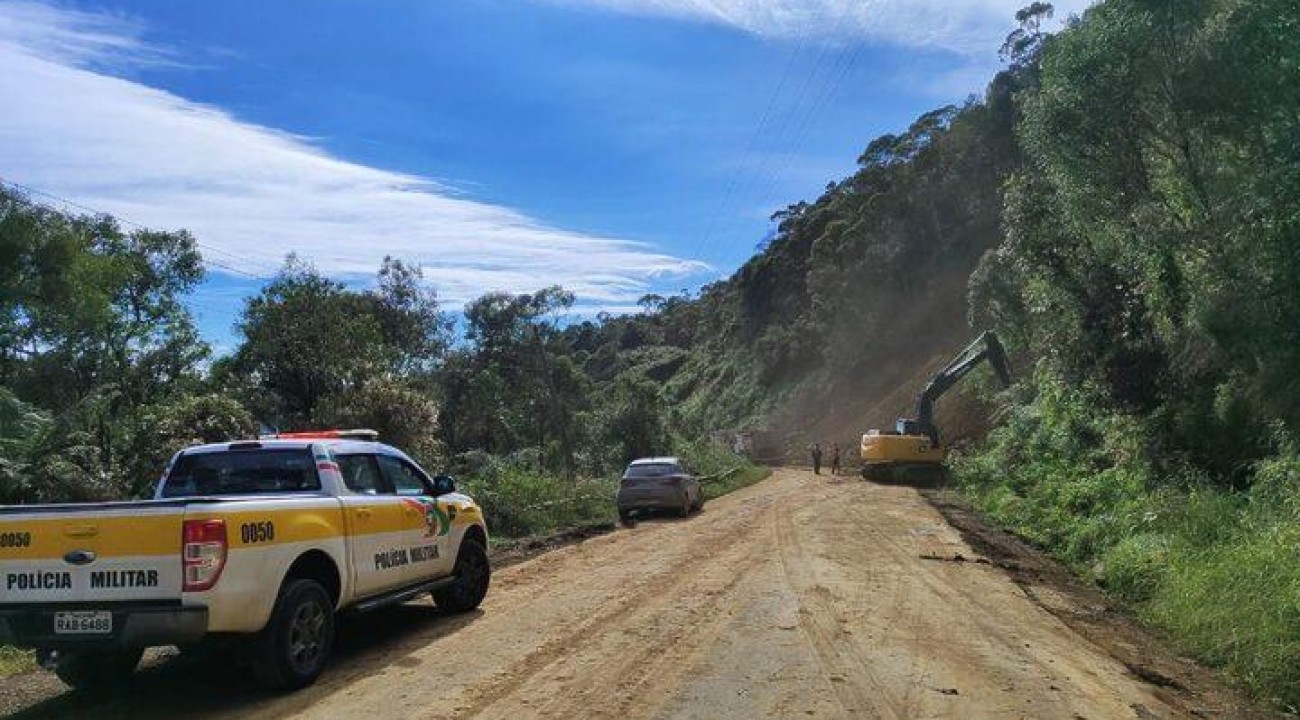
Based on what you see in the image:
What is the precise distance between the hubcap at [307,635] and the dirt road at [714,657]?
0.24m

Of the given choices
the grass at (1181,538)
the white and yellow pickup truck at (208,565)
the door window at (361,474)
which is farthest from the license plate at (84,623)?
the grass at (1181,538)

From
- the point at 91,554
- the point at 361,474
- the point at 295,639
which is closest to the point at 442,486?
the point at 361,474

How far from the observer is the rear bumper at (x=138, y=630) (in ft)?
20.7

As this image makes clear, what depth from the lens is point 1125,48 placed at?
14672 mm

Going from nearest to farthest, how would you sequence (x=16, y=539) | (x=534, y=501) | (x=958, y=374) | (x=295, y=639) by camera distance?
(x=16, y=539)
(x=295, y=639)
(x=534, y=501)
(x=958, y=374)

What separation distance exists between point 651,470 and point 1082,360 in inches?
391

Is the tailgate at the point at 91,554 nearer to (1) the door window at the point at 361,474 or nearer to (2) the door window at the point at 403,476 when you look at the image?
(1) the door window at the point at 361,474

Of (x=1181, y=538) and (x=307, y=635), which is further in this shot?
(x=1181, y=538)

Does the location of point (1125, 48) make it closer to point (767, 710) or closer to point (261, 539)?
point (767, 710)

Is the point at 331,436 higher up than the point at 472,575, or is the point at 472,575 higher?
the point at 331,436

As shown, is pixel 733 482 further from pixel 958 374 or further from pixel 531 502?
pixel 531 502

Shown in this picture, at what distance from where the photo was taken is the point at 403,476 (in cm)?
950

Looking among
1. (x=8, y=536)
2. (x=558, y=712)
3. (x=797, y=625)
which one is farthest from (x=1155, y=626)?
(x=8, y=536)

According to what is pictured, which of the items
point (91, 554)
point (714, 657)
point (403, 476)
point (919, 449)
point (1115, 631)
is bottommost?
point (1115, 631)
